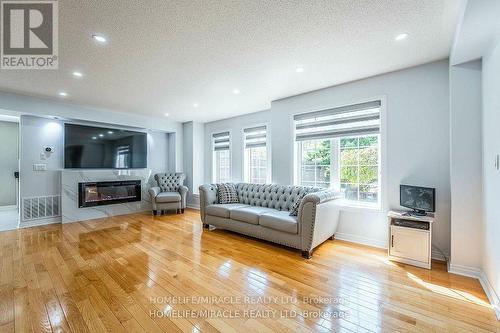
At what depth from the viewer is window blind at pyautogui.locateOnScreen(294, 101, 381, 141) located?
3.31m

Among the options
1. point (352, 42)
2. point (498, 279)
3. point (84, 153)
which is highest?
point (352, 42)

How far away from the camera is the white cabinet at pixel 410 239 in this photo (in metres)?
2.54

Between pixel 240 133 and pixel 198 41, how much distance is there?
11.2 feet

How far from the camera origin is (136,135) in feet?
18.9

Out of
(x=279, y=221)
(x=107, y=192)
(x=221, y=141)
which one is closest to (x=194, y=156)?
(x=221, y=141)

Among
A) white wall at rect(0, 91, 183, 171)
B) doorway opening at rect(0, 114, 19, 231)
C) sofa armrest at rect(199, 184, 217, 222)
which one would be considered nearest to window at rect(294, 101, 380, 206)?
sofa armrest at rect(199, 184, 217, 222)

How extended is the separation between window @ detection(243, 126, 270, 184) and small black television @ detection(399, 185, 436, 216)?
2681 mm

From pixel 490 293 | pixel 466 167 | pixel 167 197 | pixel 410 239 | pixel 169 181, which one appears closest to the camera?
pixel 490 293

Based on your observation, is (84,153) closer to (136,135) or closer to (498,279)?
(136,135)

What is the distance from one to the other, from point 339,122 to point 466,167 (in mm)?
1684

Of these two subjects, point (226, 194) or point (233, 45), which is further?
point (226, 194)

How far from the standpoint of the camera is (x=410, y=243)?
2.65 meters

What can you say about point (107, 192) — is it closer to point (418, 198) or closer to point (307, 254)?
point (307, 254)

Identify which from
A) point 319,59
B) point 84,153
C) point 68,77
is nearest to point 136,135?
point 84,153
